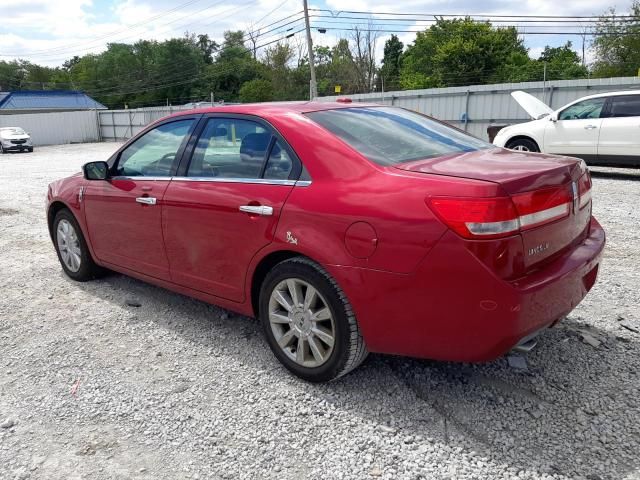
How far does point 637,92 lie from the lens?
1007cm

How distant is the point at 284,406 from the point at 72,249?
10.3 ft

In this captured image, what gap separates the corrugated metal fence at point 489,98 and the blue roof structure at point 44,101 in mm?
38400

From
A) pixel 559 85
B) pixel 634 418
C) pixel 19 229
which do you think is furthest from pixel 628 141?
pixel 19 229

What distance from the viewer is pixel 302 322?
118 inches

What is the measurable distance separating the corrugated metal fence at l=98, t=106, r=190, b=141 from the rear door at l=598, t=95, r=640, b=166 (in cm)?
2907

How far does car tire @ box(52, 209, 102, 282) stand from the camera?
4.87 m

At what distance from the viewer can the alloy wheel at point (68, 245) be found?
16.3 ft

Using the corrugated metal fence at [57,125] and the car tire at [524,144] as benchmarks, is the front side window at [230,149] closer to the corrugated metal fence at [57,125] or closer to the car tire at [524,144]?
the car tire at [524,144]

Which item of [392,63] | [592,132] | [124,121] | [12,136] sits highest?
[392,63]

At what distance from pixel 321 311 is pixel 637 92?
32.4 ft

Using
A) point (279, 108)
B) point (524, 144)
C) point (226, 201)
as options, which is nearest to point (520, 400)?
point (226, 201)

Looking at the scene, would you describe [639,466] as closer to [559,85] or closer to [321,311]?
[321,311]

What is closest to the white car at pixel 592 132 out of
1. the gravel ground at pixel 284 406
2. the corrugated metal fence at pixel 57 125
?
the gravel ground at pixel 284 406

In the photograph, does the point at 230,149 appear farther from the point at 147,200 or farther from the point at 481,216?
the point at 481,216
